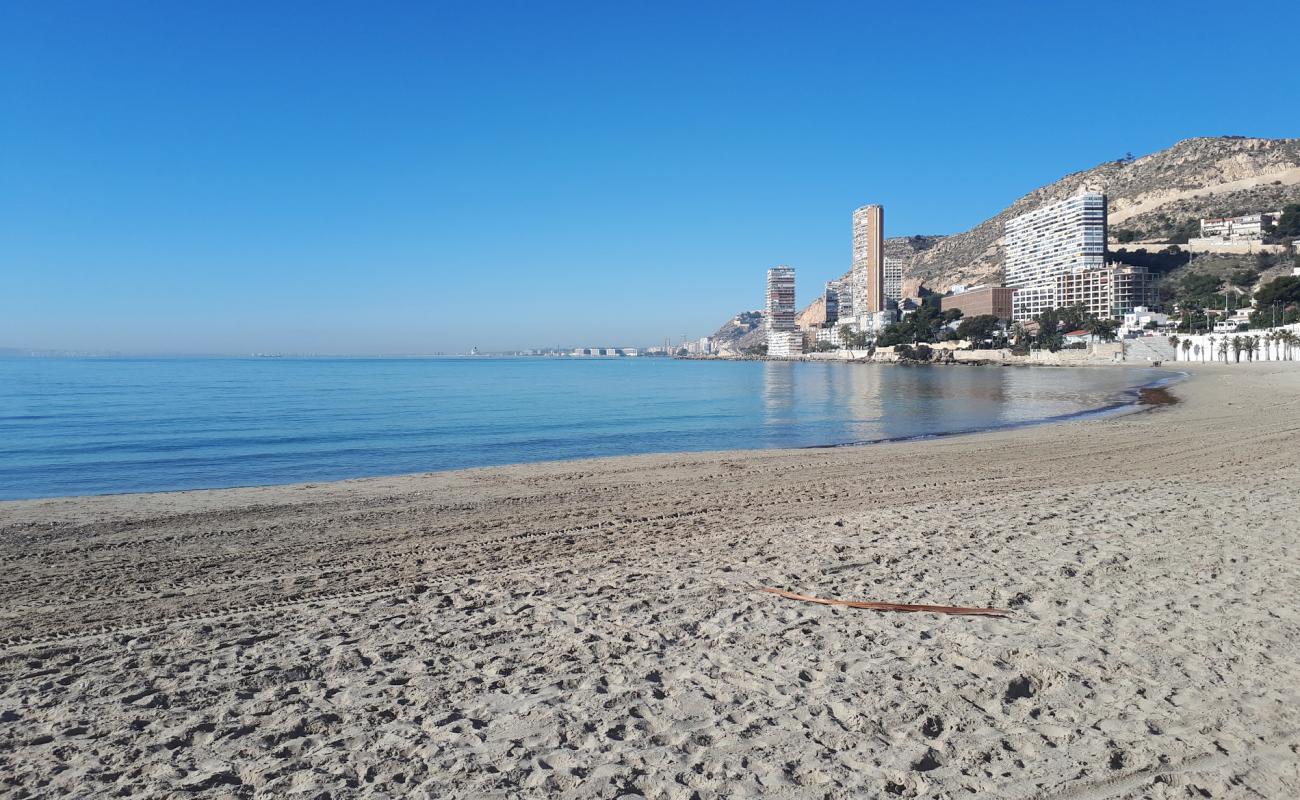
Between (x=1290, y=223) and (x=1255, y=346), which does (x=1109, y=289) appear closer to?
(x=1290, y=223)

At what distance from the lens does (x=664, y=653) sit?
187 inches

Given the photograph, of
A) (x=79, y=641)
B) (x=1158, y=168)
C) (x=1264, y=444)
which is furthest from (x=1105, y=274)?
(x=79, y=641)

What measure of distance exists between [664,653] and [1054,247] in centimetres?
17764

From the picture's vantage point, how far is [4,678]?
4.52 meters

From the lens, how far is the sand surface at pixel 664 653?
342cm

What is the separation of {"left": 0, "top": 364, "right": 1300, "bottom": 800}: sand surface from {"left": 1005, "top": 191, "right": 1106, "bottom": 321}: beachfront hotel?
5830 inches

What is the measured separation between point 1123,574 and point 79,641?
7.68 metres

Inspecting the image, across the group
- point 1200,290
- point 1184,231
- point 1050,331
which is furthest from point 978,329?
point 1184,231

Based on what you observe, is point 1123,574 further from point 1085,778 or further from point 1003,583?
point 1085,778

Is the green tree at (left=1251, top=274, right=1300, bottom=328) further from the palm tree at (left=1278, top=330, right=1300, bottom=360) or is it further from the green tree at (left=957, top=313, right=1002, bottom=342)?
the green tree at (left=957, top=313, right=1002, bottom=342)

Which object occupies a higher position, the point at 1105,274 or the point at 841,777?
the point at 1105,274

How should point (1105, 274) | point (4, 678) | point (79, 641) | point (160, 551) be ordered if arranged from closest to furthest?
point (4, 678) < point (79, 641) < point (160, 551) < point (1105, 274)

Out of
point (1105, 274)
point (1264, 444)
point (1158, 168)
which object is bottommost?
point (1264, 444)

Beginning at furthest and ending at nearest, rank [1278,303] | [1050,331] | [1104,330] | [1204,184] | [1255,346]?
[1204,184] < [1050,331] < [1104,330] < [1278,303] < [1255,346]
